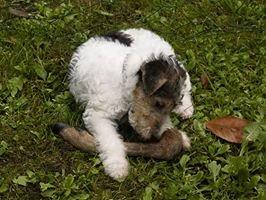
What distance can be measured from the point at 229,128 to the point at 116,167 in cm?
113

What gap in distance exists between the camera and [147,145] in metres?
5.02

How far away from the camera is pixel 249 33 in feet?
22.1

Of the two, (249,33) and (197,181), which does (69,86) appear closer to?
(197,181)

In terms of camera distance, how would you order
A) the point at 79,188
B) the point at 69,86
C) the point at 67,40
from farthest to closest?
the point at 67,40 → the point at 69,86 → the point at 79,188

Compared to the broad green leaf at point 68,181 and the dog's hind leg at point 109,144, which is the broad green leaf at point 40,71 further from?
the broad green leaf at point 68,181

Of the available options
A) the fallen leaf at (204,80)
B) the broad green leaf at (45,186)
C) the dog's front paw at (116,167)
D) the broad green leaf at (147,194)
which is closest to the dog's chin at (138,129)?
the dog's front paw at (116,167)

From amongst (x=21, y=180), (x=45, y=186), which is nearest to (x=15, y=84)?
(x=21, y=180)

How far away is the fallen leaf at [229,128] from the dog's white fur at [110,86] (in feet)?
0.94

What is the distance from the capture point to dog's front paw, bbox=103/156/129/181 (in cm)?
485

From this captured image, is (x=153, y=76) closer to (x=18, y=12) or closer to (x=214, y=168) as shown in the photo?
(x=214, y=168)

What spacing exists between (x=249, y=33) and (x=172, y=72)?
2278mm

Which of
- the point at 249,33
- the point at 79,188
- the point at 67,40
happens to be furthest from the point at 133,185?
the point at 249,33

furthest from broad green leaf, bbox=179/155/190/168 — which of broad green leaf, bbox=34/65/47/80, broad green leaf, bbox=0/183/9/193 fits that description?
broad green leaf, bbox=34/65/47/80

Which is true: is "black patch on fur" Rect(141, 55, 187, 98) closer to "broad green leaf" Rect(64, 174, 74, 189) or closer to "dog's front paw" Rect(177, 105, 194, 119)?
"dog's front paw" Rect(177, 105, 194, 119)
